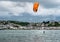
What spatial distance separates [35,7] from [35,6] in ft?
0.44

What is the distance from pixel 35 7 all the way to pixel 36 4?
40 centimetres

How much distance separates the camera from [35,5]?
19.2 metres

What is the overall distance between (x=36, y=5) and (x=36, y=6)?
0.28 feet

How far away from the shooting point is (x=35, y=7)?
63.7ft

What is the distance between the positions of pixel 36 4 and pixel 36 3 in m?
0.08

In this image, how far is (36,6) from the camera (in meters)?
19.2

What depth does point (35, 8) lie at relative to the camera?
19516 millimetres

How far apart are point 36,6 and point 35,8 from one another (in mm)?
396

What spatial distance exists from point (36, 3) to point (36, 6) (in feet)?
0.84

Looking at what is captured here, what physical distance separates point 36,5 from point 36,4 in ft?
0.36

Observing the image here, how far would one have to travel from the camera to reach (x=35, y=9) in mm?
19516

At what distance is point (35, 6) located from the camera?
760 inches

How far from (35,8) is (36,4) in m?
0.53

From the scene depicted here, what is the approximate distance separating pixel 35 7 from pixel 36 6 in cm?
27
